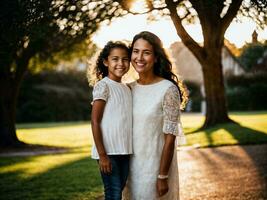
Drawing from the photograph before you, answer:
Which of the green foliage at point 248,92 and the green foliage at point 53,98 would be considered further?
the green foliage at point 248,92

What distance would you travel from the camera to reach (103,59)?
406cm

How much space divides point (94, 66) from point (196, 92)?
38.1 metres

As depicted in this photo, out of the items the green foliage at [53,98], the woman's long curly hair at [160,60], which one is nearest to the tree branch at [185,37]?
the woman's long curly hair at [160,60]

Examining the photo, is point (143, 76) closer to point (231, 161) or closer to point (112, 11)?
point (231, 161)

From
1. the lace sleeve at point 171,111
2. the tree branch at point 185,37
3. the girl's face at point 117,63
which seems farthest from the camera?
the tree branch at point 185,37

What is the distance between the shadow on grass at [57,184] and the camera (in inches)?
267

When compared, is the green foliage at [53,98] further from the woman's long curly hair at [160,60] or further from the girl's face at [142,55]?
the girl's face at [142,55]

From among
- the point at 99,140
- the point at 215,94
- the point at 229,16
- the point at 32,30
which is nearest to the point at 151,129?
the point at 99,140

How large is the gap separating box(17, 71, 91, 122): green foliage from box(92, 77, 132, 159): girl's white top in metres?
28.1

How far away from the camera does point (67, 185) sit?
24.9ft

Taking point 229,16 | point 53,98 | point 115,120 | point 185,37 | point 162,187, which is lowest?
point 162,187

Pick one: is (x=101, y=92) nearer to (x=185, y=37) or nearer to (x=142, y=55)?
(x=142, y=55)

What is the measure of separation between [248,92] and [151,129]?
102 ft

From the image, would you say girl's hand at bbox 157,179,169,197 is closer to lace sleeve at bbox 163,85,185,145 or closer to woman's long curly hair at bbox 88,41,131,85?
lace sleeve at bbox 163,85,185,145
